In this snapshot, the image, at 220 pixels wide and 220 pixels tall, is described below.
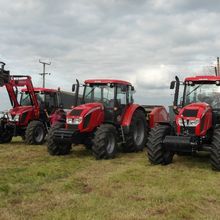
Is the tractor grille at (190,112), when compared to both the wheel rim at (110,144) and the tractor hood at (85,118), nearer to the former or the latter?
the wheel rim at (110,144)

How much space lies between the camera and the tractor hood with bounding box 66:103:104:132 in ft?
40.0

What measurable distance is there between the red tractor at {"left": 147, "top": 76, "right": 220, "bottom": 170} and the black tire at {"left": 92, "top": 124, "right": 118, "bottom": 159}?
57.3 inches

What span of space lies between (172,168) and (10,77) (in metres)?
8.68

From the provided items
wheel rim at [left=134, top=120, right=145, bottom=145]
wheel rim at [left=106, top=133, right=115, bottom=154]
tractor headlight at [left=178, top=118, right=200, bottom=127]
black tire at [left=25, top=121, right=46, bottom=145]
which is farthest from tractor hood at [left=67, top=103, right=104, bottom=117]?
black tire at [left=25, top=121, right=46, bottom=145]

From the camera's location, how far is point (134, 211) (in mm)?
6516

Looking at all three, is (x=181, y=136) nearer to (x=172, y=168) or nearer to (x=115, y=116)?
(x=172, y=168)

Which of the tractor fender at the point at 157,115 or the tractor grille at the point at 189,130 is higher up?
the tractor fender at the point at 157,115

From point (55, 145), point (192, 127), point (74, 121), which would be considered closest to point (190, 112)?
point (192, 127)

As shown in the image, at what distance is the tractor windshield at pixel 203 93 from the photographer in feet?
37.1

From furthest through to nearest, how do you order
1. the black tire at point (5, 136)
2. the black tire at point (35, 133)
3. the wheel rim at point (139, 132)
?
the black tire at point (5, 136)
the black tire at point (35, 133)
the wheel rim at point (139, 132)

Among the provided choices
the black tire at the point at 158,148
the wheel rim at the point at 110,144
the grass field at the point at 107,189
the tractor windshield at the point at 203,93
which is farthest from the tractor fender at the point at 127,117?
the black tire at the point at 158,148

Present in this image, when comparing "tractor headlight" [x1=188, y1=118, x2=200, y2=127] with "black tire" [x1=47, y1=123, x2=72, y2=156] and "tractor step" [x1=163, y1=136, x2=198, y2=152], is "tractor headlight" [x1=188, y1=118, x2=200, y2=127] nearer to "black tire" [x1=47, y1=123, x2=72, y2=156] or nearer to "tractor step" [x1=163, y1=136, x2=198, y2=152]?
"tractor step" [x1=163, y1=136, x2=198, y2=152]

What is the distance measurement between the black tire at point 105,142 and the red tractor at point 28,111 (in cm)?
386

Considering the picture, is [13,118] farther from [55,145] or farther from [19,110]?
[55,145]
